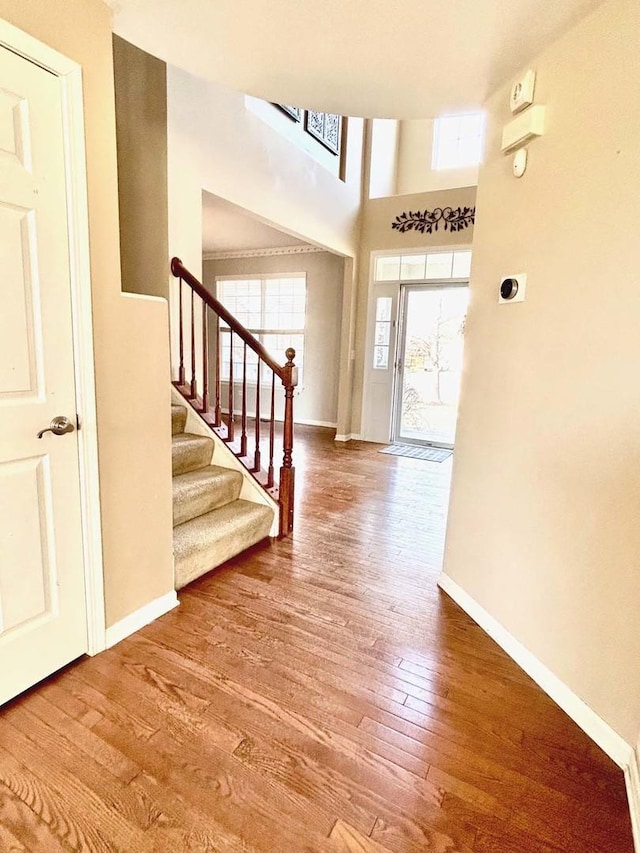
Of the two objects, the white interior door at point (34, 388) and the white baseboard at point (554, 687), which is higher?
the white interior door at point (34, 388)

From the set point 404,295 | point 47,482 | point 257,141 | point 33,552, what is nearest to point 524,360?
point 47,482

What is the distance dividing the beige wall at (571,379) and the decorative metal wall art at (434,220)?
3243 millimetres

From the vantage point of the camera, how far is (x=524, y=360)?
1.84m

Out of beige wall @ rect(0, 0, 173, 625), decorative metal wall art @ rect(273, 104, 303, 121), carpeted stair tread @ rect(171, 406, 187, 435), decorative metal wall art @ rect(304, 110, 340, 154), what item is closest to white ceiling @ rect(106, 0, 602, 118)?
beige wall @ rect(0, 0, 173, 625)

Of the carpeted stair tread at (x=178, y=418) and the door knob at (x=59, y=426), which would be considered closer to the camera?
the door knob at (x=59, y=426)

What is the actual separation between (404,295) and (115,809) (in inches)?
210

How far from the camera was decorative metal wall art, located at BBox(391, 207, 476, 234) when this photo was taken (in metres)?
5.04

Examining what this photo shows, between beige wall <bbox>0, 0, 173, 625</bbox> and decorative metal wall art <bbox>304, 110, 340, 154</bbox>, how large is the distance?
11.6ft

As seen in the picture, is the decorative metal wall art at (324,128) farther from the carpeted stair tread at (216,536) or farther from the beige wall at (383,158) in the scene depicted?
the carpeted stair tread at (216,536)

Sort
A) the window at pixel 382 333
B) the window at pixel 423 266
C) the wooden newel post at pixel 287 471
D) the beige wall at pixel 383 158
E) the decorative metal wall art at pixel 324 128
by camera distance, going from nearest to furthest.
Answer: the wooden newel post at pixel 287 471, the decorative metal wall art at pixel 324 128, the window at pixel 423 266, the window at pixel 382 333, the beige wall at pixel 383 158

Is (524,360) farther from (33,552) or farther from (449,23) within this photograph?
(33,552)

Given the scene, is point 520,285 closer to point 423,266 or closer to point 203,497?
point 203,497

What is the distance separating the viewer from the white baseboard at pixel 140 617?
1.84m

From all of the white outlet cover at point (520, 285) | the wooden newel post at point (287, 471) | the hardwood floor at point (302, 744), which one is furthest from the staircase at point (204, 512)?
the white outlet cover at point (520, 285)
